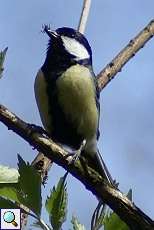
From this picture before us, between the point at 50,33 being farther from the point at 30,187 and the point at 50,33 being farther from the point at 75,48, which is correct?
the point at 30,187

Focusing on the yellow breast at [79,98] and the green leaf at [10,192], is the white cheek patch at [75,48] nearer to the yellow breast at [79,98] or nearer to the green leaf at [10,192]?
the yellow breast at [79,98]

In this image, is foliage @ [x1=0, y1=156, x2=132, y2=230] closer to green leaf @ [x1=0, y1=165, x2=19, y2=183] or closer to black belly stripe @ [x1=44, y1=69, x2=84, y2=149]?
green leaf @ [x1=0, y1=165, x2=19, y2=183]

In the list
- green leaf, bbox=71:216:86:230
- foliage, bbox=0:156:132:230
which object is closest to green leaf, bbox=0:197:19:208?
foliage, bbox=0:156:132:230

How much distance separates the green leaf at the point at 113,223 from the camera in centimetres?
110

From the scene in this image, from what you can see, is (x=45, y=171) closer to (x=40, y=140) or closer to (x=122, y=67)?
(x=40, y=140)

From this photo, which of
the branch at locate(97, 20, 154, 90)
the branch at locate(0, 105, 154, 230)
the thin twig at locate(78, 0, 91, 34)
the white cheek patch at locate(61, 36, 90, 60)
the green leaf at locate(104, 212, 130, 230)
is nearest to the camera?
the green leaf at locate(104, 212, 130, 230)

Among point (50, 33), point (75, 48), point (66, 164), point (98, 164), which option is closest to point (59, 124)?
point (98, 164)

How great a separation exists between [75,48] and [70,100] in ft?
1.05

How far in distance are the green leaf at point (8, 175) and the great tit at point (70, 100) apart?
991 mm

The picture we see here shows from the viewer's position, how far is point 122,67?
2.23m

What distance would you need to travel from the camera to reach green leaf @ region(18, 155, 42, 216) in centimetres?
112

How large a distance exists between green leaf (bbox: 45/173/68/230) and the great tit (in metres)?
0.96

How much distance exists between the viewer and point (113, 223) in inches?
43.6

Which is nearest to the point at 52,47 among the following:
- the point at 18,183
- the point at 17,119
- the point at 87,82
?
the point at 87,82
